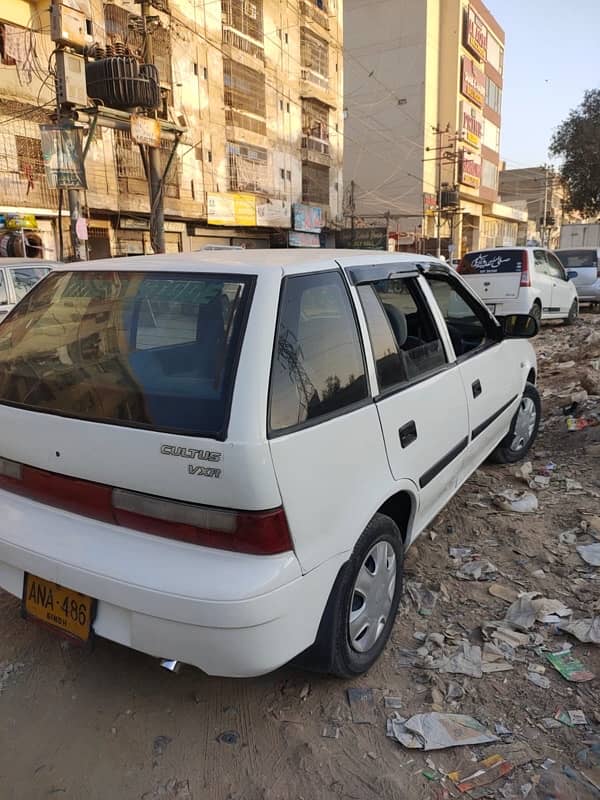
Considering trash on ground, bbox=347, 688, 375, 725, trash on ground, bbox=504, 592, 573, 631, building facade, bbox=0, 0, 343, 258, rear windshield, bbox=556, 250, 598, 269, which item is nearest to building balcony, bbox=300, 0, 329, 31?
building facade, bbox=0, 0, 343, 258

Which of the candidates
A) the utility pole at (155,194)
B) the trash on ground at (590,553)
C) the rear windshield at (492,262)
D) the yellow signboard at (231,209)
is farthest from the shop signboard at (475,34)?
the trash on ground at (590,553)

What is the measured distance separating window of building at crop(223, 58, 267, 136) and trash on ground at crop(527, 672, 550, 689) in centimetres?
2598

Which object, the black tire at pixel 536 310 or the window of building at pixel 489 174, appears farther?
the window of building at pixel 489 174

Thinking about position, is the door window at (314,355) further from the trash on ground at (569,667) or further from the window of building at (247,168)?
the window of building at (247,168)

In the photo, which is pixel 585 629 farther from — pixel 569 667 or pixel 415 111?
pixel 415 111

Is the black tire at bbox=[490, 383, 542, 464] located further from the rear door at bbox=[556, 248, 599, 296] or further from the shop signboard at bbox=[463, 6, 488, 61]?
the shop signboard at bbox=[463, 6, 488, 61]

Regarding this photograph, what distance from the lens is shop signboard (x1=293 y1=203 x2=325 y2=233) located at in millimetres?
28531

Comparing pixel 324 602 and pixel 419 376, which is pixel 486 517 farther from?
pixel 324 602

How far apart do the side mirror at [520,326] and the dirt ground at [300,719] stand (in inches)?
59.4

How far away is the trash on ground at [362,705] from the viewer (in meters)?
2.17

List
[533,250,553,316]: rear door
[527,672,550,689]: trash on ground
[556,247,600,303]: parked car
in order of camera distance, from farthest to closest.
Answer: [556,247,600,303]: parked car, [533,250,553,316]: rear door, [527,672,550,689]: trash on ground

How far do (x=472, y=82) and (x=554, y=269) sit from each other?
129 feet

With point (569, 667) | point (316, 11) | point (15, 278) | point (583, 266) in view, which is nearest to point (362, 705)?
point (569, 667)

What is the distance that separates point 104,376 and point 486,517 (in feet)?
8.78
